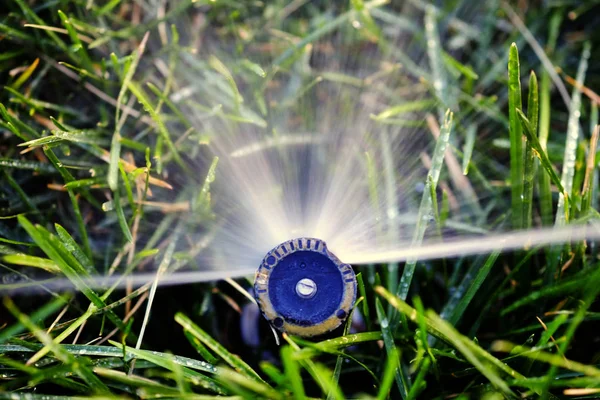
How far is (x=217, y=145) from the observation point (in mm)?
1513

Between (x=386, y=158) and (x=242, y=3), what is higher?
(x=242, y=3)

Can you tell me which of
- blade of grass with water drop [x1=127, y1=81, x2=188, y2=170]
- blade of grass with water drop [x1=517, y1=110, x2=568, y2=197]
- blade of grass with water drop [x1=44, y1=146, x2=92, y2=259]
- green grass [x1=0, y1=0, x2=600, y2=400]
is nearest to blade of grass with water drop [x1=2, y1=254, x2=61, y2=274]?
green grass [x1=0, y1=0, x2=600, y2=400]

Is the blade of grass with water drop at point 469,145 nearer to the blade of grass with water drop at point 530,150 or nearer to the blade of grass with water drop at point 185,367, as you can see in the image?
the blade of grass with water drop at point 530,150

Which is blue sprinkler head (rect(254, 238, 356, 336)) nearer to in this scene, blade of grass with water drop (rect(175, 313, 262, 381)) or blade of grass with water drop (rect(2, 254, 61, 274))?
blade of grass with water drop (rect(175, 313, 262, 381))

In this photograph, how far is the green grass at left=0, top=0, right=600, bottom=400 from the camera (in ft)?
3.50

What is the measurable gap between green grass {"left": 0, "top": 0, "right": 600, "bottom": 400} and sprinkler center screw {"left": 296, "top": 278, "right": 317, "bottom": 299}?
0.09m

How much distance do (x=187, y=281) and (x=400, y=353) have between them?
52cm

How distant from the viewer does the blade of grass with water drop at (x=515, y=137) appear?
3.64 ft

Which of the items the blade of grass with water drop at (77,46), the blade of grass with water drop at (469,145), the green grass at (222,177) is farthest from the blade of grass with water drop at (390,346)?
the blade of grass with water drop at (77,46)

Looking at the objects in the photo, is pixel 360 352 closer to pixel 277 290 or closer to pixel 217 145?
pixel 277 290

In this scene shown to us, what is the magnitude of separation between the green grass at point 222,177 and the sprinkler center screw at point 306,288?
0.30 feet

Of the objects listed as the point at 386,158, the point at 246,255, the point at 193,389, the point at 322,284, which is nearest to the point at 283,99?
the point at 386,158

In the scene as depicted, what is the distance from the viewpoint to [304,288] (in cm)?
104

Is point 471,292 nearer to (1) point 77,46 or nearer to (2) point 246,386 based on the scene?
(2) point 246,386
